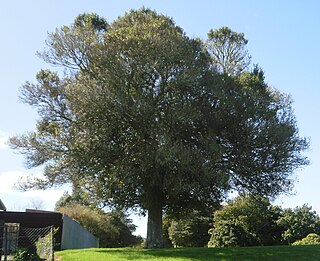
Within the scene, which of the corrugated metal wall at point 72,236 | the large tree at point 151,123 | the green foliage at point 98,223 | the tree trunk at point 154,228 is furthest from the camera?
the green foliage at point 98,223

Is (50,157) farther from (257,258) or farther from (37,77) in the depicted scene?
(257,258)

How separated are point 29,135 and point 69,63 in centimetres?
443

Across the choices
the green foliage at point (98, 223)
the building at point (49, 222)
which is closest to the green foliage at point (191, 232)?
the green foliage at point (98, 223)

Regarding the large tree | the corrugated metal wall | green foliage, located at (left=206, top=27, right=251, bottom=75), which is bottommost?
the corrugated metal wall

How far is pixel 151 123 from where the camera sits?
18.7 m

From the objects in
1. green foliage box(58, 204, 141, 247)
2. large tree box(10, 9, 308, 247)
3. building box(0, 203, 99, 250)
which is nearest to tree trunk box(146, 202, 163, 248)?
large tree box(10, 9, 308, 247)

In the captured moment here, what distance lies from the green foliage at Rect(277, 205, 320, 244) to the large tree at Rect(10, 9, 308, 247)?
535 inches

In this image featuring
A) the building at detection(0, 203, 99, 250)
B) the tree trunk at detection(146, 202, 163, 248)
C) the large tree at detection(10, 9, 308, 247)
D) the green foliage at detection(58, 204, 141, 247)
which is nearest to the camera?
the large tree at detection(10, 9, 308, 247)

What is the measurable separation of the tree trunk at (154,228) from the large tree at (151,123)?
6cm

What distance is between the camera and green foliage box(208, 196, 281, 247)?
33.8 meters

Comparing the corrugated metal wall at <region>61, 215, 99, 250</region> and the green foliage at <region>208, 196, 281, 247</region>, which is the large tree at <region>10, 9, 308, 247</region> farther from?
the green foliage at <region>208, 196, 281, 247</region>

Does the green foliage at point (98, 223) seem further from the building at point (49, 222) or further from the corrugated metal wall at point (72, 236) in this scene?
the building at point (49, 222)

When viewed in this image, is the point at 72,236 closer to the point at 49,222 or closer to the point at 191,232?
the point at 49,222

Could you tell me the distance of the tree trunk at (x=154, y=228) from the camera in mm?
20834
